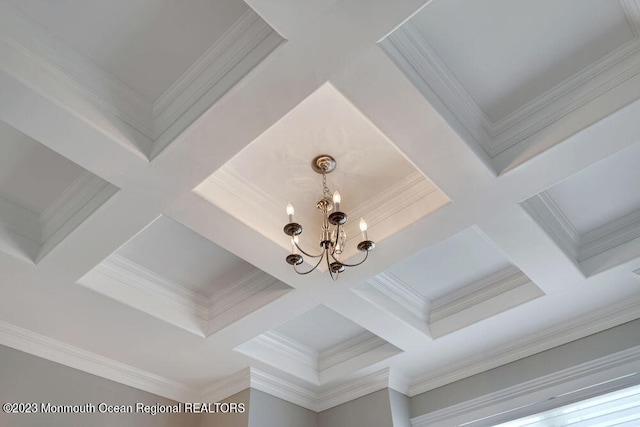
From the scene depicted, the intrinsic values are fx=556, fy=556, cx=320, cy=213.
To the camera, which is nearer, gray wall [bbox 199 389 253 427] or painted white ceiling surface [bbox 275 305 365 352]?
painted white ceiling surface [bbox 275 305 365 352]

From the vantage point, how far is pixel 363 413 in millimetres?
4367

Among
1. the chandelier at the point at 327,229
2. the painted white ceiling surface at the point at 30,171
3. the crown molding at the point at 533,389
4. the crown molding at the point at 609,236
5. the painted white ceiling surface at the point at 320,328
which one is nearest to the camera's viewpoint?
the chandelier at the point at 327,229

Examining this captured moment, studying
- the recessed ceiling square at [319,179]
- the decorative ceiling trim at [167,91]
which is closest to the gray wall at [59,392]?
the recessed ceiling square at [319,179]

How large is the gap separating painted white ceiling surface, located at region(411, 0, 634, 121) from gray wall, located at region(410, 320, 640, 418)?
1.94m

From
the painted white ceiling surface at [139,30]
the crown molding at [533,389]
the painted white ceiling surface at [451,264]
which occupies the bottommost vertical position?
the crown molding at [533,389]

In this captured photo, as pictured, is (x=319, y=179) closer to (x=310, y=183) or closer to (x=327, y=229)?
(x=310, y=183)

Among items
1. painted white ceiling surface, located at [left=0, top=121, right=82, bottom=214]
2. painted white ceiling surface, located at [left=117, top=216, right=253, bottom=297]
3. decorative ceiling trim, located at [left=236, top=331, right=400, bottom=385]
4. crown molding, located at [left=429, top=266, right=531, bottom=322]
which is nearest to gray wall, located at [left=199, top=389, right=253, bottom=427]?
decorative ceiling trim, located at [left=236, top=331, right=400, bottom=385]

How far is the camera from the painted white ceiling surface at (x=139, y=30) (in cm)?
221

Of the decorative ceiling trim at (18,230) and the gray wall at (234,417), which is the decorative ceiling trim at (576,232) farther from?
the decorative ceiling trim at (18,230)

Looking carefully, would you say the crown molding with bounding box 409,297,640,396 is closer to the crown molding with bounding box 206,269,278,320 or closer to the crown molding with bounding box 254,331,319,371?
the crown molding with bounding box 254,331,319,371

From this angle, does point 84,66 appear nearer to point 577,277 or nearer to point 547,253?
point 547,253

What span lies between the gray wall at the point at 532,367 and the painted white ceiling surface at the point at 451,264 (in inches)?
30.2

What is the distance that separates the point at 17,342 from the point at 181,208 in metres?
1.77

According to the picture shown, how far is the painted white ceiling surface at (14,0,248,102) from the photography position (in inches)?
87.1
